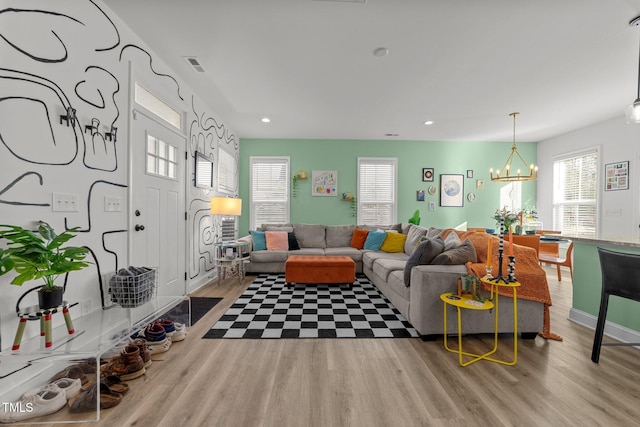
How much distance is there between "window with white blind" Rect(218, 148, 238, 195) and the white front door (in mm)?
1315

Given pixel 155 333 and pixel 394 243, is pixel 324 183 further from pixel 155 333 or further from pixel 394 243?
pixel 155 333

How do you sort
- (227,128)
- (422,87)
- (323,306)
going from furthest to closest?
(227,128), (422,87), (323,306)

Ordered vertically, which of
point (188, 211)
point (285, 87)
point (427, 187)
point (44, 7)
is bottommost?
point (188, 211)

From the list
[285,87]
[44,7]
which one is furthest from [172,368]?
[285,87]

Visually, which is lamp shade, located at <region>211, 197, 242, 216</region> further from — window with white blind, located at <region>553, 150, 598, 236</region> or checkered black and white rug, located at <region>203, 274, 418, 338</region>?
window with white blind, located at <region>553, 150, 598, 236</region>

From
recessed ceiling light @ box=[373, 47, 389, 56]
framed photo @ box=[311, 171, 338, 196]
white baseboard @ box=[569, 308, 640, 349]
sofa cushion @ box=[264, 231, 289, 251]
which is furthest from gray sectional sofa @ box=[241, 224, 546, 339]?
framed photo @ box=[311, 171, 338, 196]

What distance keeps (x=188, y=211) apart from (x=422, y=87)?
3.42 meters

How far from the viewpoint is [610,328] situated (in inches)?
93.4

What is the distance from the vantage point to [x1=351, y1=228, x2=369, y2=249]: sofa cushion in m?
5.04

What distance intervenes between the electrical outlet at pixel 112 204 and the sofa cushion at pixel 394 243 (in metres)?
3.80

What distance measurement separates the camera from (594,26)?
7.42 ft

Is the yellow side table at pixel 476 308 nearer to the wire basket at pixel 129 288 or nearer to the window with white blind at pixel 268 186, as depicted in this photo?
the wire basket at pixel 129 288

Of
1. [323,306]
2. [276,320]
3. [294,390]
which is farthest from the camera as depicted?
[323,306]

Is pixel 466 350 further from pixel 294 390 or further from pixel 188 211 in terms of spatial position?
pixel 188 211
